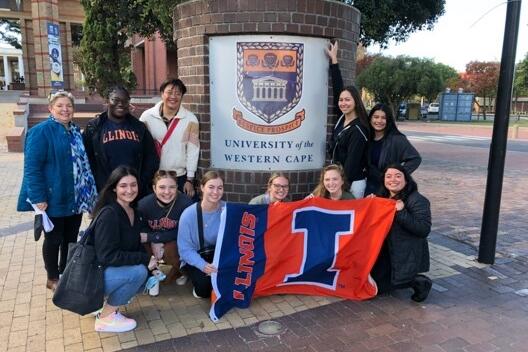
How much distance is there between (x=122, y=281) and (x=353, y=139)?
2.26 m

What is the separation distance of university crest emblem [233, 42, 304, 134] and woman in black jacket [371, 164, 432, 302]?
1214 millimetres

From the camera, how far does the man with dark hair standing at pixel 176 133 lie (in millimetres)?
3981

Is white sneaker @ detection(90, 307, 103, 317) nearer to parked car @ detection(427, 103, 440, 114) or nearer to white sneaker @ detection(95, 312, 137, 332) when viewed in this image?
white sneaker @ detection(95, 312, 137, 332)

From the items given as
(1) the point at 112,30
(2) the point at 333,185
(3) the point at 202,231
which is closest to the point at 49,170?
(3) the point at 202,231

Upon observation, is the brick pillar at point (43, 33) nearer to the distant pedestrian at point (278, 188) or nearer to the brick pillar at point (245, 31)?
the brick pillar at point (245, 31)

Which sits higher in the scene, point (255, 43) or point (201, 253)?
point (255, 43)

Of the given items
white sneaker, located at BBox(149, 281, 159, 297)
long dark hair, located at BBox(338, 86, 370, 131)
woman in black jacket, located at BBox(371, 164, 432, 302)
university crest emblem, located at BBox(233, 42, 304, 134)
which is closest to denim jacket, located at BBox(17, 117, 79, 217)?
white sneaker, located at BBox(149, 281, 159, 297)

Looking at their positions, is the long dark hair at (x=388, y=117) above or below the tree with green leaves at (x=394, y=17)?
below

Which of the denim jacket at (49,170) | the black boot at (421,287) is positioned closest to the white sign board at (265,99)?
the denim jacket at (49,170)

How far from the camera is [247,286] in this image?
3607 mm

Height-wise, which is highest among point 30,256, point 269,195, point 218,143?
point 218,143

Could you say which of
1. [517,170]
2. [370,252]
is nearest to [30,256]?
[370,252]

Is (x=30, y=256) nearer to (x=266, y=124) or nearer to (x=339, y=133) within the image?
(x=266, y=124)

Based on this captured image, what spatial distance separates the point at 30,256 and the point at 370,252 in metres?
3.51
